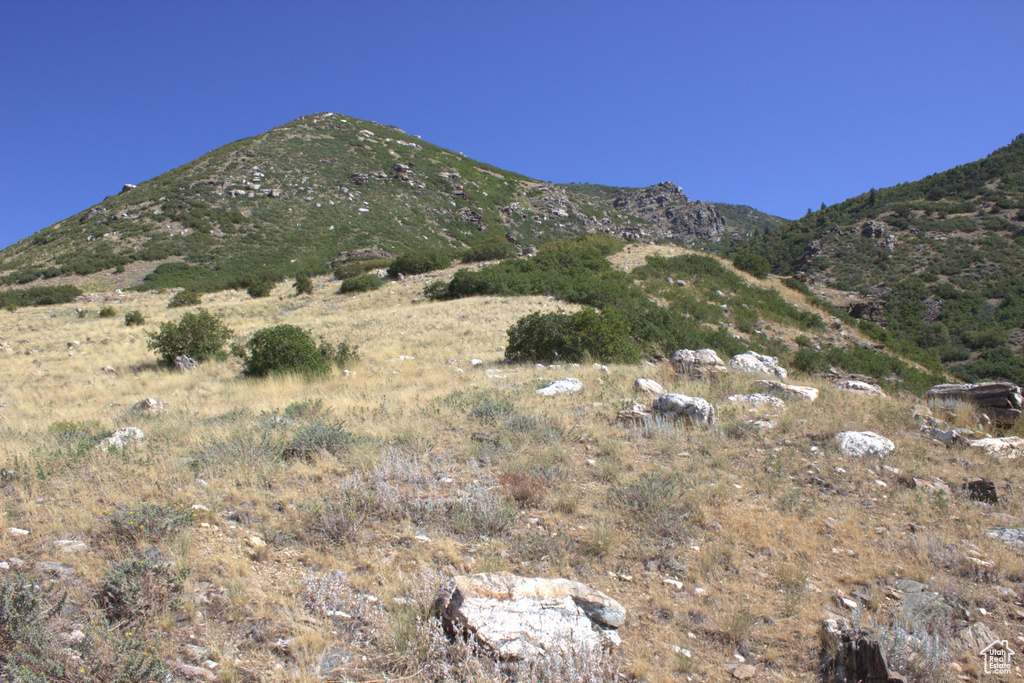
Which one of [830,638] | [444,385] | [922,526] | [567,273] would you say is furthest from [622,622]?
[567,273]

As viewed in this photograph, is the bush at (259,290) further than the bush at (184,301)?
Yes

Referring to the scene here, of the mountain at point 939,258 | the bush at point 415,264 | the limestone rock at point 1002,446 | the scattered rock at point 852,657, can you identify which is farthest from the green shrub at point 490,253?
the scattered rock at point 852,657

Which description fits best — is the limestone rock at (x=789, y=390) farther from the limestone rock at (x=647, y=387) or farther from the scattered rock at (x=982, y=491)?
the scattered rock at (x=982, y=491)

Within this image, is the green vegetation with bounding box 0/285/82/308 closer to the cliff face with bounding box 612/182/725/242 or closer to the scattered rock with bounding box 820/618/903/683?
the scattered rock with bounding box 820/618/903/683

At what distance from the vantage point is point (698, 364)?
29.1ft

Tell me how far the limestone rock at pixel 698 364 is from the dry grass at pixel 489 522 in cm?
172

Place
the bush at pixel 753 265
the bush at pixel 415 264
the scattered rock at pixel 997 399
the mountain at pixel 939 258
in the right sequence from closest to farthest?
the scattered rock at pixel 997 399, the mountain at pixel 939 258, the bush at pixel 753 265, the bush at pixel 415 264

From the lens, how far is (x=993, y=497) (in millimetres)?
4098

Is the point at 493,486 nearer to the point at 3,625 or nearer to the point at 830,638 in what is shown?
the point at 830,638

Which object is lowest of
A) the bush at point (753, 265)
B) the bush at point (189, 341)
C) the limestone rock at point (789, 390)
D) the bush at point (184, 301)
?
the limestone rock at point (789, 390)

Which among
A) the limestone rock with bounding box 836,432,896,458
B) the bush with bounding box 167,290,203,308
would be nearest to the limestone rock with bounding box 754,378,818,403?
the limestone rock with bounding box 836,432,896,458

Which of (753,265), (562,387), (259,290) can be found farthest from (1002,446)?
(259,290)

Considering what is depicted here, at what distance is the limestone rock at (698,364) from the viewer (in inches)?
341

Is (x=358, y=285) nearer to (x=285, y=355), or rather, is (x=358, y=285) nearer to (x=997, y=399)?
(x=285, y=355)
